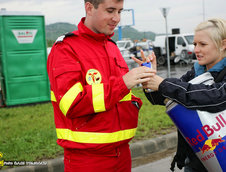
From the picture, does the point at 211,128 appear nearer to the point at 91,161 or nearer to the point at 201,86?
the point at 201,86

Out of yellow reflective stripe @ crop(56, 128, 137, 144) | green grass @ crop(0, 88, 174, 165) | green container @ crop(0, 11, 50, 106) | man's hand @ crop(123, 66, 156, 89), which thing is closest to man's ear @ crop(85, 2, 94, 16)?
man's hand @ crop(123, 66, 156, 89)

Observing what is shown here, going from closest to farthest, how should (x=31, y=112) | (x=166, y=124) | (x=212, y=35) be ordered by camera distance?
(x=212, y=35) < (x=166, y=124) < (x=31, y=112)

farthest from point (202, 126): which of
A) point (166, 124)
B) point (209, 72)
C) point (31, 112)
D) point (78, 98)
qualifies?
point (31, 112)

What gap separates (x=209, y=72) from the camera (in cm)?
202

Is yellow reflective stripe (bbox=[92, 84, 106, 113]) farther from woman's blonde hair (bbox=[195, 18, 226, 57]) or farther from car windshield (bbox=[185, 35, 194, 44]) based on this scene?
car windshield (bbox=[185, 35, 194, 44])

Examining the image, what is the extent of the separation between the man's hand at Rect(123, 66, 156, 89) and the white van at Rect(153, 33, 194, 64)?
1851 cm

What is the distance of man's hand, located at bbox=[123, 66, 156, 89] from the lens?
1762 mm

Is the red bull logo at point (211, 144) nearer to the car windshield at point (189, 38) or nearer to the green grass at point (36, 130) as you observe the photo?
the green grass at point (36, 130)

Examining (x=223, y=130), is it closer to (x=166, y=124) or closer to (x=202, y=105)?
(x=202, y=105)

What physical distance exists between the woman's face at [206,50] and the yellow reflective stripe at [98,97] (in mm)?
834

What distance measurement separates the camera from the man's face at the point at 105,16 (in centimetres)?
192

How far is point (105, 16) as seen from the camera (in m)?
1.95

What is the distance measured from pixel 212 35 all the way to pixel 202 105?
56 cm

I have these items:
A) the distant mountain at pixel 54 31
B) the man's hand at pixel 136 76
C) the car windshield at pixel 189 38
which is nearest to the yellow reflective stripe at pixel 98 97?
the man's hand at pixel 136 76
